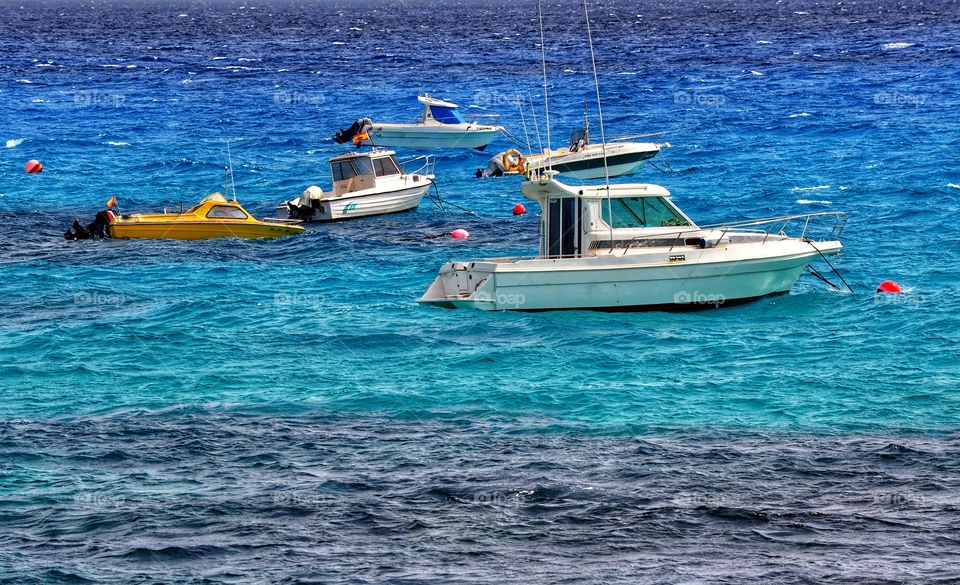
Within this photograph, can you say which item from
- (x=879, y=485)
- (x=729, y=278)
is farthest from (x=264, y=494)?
(x=729, y=278)

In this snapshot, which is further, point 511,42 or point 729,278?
point 511,42

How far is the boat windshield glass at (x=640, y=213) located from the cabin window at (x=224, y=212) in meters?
14.1

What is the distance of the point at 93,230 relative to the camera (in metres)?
37.5

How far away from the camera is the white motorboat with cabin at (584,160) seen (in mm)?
46750

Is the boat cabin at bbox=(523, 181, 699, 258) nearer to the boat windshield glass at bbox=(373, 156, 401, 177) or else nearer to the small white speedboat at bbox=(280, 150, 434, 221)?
the small white speedboat at bbox=(280, 150, 434, 221)

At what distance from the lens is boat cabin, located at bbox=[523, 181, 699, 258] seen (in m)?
27.6

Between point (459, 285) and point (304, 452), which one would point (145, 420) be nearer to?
point (304, 452)

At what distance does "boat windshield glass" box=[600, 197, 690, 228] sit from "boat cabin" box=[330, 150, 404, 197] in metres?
15.7

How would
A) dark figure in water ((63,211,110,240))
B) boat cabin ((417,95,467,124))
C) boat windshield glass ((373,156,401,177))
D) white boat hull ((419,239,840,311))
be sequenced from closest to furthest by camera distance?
white boat hull ((419,239,840,311)), dark figure in water ((63,211,110,240)), boat windshield glass ((373,156,401,177)), boat cabin ((417,95,467,124))

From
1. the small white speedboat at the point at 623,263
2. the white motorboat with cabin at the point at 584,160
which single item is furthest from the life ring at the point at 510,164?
the small white speedboat at the point at 623,263

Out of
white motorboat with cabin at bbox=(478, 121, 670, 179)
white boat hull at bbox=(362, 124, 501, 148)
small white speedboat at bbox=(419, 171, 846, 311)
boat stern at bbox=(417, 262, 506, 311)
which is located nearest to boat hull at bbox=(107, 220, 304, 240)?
boat stern at bbox=(417, 262, 506, 311)

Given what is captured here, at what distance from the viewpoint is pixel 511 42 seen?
397 feet

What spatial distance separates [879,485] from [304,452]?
870 cm

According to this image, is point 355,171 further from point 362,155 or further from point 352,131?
point 352,131
